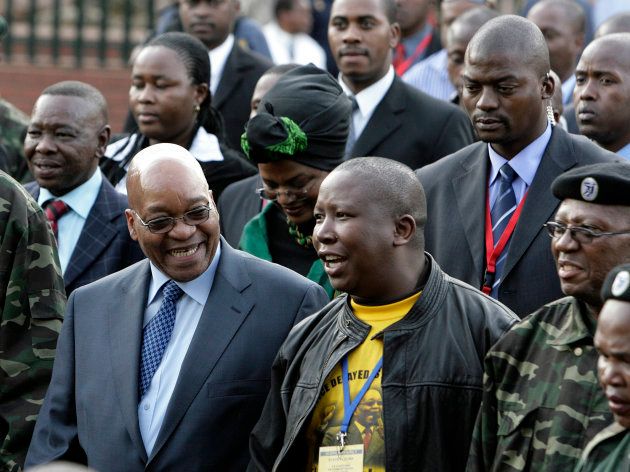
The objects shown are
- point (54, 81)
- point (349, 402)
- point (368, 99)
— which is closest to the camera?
point (349, 402)

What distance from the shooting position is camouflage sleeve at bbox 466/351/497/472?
4863mm

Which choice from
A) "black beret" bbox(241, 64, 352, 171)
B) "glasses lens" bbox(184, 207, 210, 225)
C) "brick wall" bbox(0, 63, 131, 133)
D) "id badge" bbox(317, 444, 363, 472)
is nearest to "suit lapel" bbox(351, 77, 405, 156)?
"black beret" bbox(241, 64, 352, 171)

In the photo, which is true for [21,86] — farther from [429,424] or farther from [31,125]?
[429,424]

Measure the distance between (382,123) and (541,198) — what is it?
2.04m

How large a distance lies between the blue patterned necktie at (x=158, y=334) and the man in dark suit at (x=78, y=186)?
57.2 inches

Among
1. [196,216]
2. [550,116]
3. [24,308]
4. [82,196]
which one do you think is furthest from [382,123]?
[24,308]

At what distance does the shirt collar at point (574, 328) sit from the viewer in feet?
15.5

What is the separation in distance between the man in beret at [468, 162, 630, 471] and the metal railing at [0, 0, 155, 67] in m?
10.4

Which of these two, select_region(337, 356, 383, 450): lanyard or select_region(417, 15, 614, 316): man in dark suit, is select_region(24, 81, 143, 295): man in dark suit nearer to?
select_region(417, 15, 614, 316): man in dark suit

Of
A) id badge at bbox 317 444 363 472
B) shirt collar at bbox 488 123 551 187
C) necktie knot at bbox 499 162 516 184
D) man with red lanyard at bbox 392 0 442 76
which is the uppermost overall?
man with red lanyard at bbox 392 0 442 76

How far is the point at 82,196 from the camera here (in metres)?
7.55

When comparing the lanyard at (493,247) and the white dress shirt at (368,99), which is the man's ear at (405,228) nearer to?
the lanyard at (493,247)

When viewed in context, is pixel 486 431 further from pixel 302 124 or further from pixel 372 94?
pixel 372 94

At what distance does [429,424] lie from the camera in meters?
5.00
